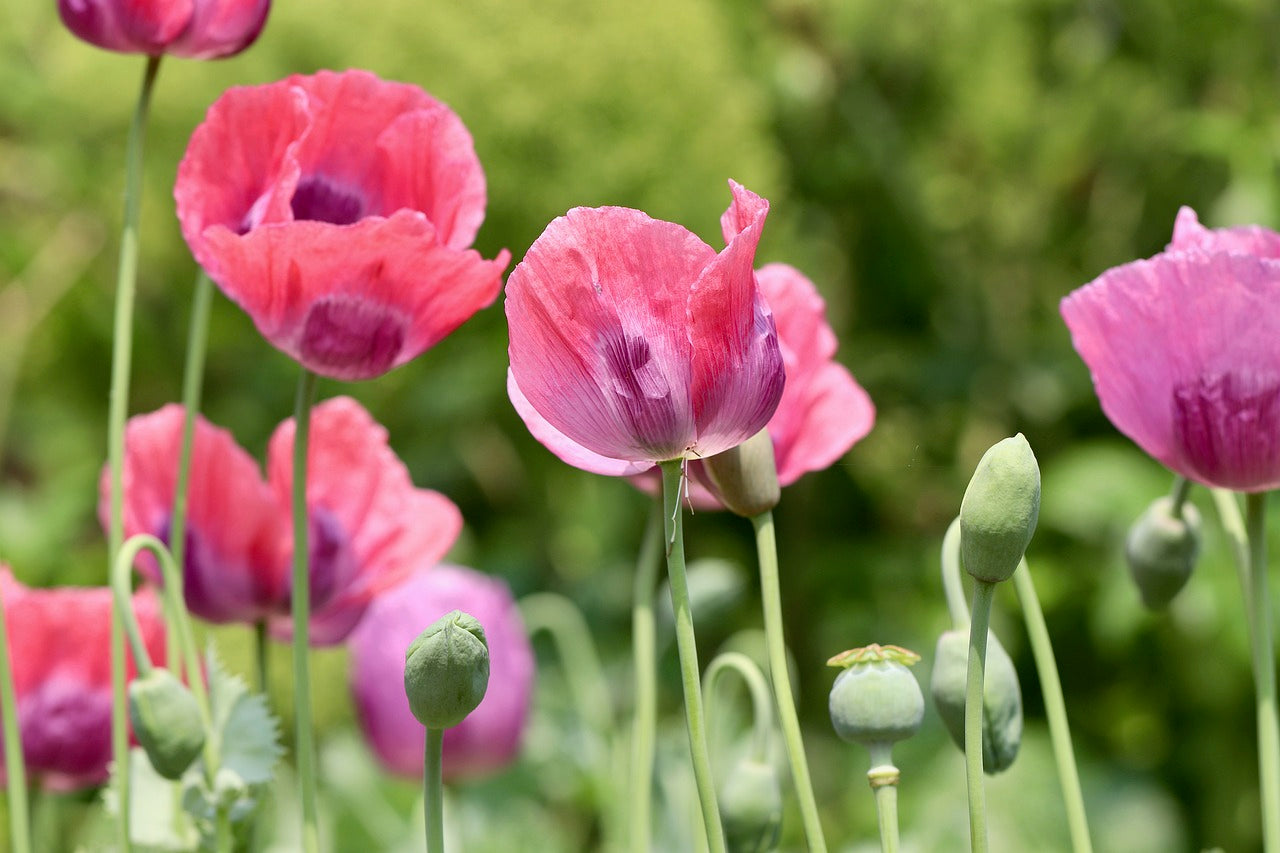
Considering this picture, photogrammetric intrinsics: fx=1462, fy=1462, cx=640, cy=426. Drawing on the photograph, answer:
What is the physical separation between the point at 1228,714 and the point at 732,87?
792mm

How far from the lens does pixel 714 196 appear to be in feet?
4.98

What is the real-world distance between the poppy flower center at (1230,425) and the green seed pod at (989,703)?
5 cm

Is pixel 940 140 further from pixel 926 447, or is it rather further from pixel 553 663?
pixel 553 663

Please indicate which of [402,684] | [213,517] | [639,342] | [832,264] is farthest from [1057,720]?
[832,264]

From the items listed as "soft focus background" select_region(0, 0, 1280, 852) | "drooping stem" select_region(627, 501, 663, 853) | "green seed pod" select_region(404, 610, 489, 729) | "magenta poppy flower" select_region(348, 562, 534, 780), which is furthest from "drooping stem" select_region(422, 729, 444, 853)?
"soft focus background" select_region(0, 0, 1280, 852)

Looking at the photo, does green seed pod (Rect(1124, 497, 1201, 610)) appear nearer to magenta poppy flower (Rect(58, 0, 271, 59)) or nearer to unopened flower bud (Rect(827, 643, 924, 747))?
unopened flower bud (Rect(827, 643, 924, 747))

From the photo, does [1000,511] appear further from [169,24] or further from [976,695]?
[169,24]

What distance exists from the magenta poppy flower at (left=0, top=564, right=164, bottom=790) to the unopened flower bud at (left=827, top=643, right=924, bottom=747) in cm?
24

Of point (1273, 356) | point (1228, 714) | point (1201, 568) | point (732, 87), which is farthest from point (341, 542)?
point (732, 87)

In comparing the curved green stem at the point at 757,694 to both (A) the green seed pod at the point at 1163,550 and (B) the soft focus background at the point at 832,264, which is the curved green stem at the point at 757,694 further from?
(B) the soft focus background at the point at 832,264

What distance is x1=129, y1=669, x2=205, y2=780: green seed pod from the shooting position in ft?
0.89

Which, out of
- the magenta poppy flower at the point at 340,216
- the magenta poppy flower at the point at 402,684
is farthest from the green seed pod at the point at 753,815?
the magenta poppy flower at the point at 402,684

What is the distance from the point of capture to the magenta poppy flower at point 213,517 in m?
0.39

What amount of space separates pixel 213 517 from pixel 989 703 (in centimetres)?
22
